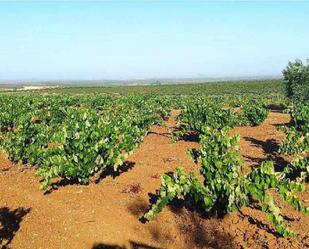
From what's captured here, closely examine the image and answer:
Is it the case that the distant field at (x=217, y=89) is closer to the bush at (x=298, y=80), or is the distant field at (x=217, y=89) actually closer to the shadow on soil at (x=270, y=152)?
the bush at (x=298, y=80)

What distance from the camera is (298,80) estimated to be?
43.6 m

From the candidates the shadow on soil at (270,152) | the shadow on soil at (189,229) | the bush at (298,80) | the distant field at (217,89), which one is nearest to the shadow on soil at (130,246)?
the shadow on soil at (189,229)

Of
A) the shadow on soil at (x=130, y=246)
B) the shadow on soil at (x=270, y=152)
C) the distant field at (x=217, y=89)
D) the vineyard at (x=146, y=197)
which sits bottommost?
the distant field at (x=217, y=89)

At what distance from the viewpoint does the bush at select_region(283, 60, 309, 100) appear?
42.8m

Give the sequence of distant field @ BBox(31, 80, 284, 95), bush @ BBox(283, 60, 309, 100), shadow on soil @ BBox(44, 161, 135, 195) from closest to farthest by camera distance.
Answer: shadow on soil @ BBox(44, 161, 135, 195) → bush @ BBox(283, 60, 309, 100) → distant field @ BBox(31, 80, 284, 95)

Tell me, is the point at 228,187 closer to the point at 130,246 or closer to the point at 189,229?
the point at 189,229

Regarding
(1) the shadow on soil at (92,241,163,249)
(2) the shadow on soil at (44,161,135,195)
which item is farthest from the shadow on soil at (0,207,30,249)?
(1) the shadow on soil at (92,241,163,249)

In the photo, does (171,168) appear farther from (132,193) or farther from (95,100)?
(95,100)

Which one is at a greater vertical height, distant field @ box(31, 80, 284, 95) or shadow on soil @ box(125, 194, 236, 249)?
shadow on soil @ box(125, 194, 236, 249)

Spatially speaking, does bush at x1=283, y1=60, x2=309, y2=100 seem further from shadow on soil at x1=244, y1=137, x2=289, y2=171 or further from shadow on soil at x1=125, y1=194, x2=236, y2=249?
shadow on soil at x1=125, y1=194, x2=236, y2=249

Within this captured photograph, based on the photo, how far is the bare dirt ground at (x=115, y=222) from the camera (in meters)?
8.26

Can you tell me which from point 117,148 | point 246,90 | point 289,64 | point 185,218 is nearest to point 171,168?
point 117,148

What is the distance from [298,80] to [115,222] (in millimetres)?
38584

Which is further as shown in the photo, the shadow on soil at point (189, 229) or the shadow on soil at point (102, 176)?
the shadow on soil at point (102, 176)
